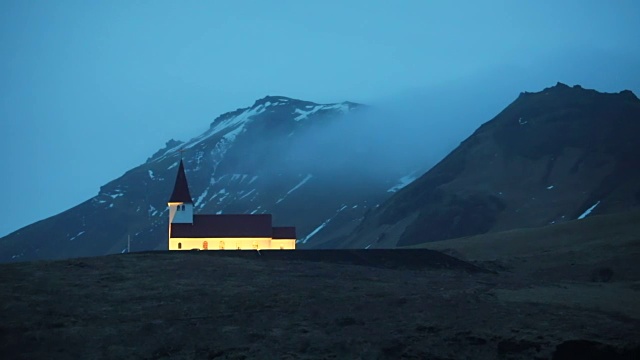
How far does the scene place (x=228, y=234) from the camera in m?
84.9

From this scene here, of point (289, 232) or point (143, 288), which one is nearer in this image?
point (143, 288)

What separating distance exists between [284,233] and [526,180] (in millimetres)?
89750

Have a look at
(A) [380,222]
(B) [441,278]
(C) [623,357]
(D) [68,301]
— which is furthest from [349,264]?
(A) [380,222]

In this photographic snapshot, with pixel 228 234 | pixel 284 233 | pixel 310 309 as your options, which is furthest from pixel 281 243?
pixel 310 309

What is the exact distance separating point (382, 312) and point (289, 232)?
53449 millimetres

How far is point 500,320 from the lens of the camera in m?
31.0

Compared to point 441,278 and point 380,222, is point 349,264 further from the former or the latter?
point 380,222

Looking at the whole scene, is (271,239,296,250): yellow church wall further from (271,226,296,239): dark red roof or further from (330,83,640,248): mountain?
(330,83,640,248): mountain

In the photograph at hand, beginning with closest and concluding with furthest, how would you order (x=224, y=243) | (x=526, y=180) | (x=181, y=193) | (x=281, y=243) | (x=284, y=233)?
(x=224, y=243) → (x=281, y=243) → (x=284, y=233) → (x=181, y=193) → (x=526, y=180)

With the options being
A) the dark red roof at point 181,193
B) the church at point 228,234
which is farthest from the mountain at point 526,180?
the dark red roof at point 181,193

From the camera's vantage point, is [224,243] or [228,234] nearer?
[224,243]

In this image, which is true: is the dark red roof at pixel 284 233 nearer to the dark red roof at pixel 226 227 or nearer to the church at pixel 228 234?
the church at pixel 228 234

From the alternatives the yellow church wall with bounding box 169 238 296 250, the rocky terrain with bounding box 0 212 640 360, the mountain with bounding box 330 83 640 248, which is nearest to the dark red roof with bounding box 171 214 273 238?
the yellow church wall with bounding box 169 238 296 250

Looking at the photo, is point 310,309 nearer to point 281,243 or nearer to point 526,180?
point 281,243
